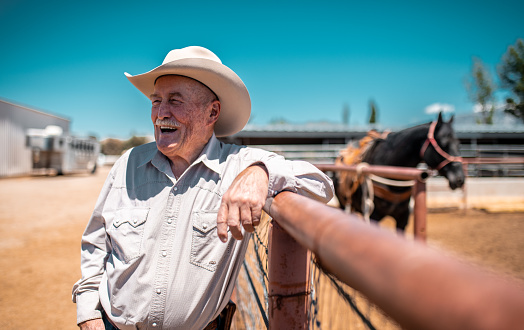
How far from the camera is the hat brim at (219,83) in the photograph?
1617mm

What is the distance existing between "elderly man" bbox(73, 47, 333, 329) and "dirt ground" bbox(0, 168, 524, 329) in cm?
205

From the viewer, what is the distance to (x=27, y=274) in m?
4.00

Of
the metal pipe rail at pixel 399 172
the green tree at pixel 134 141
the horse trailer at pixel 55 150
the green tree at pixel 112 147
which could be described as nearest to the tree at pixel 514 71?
the metal pipe rail at pixel 399 172

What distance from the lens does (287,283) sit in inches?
33.1

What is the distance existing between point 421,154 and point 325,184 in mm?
3172

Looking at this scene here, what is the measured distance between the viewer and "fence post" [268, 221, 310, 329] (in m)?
0.82

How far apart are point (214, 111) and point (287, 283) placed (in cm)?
123

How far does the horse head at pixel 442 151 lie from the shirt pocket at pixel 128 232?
11.6ft

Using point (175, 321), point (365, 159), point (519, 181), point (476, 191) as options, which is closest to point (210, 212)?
point (175, 321)

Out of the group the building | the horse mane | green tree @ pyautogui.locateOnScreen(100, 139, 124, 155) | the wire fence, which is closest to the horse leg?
the horse mane

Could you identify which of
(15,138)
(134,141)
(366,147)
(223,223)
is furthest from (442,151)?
(134,141)

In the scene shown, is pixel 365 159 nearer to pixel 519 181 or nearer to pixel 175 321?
pixel 175 321

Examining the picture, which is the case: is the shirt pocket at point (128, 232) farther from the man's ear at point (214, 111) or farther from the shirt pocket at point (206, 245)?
the man's ear at point (214, 111)

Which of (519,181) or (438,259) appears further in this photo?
(519,181)
